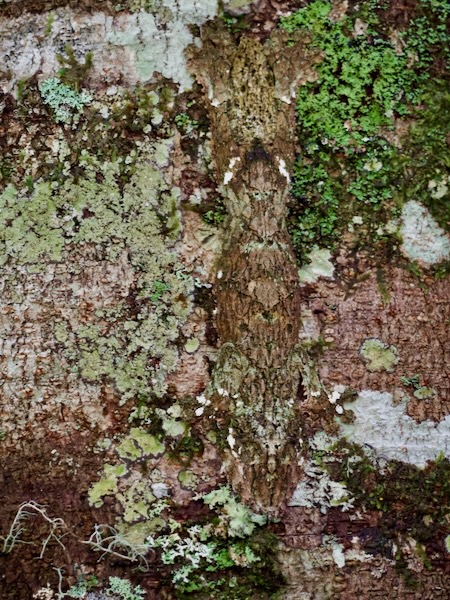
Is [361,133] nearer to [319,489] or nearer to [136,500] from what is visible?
[319,489]

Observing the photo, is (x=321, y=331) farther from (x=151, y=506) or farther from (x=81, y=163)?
(x=81, y=163)

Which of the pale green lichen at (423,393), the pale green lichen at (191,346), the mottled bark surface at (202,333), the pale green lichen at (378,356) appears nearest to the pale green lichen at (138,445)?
the mottled bark surface at (202,333)

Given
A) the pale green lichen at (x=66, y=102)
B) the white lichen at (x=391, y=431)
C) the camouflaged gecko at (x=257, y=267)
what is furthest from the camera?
the pale green lichen at (x=66, y=102)

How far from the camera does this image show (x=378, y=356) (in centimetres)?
234

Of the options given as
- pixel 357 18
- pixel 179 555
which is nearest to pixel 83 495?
pixel 179 555

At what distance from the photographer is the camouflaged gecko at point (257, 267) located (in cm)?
219

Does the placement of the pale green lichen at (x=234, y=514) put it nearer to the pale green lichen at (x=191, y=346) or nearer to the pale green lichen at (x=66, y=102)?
the pale green lichen at (x=191, y=346)

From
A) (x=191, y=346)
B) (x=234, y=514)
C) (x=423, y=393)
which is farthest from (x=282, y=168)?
(x=234, y=514)

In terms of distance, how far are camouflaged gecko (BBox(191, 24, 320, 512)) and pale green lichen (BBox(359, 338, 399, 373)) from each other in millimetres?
240

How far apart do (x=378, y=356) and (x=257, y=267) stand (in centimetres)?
51

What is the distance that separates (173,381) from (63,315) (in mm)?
421

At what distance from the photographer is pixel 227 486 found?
88.3 inches

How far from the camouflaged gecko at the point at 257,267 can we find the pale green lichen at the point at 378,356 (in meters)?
0.24

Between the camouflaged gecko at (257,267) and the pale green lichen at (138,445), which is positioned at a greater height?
the camouflaged gecko at (257,267)
